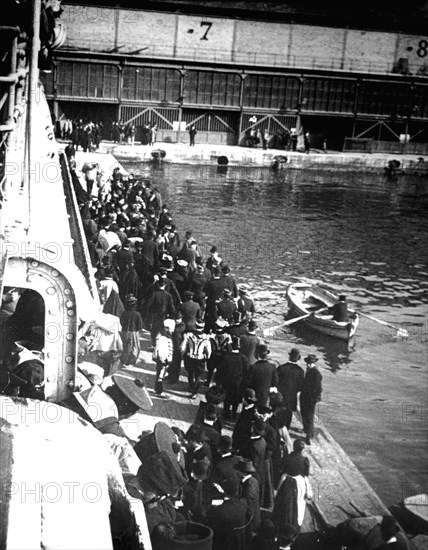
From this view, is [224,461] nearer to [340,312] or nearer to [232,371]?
[232,371]

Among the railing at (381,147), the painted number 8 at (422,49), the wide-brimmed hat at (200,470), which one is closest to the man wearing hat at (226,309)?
the wide-brimmed hat at (200,470)

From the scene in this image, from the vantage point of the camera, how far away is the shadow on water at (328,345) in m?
15.5

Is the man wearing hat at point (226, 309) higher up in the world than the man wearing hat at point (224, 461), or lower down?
higher up

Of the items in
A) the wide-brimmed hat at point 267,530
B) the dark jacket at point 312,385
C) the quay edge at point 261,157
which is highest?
the quay edge at point 261,157

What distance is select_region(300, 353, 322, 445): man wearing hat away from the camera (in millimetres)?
10555

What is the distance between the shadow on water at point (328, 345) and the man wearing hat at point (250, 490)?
308 inches

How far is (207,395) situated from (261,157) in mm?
36416

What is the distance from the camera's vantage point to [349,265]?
24.0 meters

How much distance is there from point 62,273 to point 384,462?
21.0ft

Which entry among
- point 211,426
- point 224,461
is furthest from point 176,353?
point 224,461

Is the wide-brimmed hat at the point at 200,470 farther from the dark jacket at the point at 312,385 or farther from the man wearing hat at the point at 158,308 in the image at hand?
the man wearing hat at the point at 158,308

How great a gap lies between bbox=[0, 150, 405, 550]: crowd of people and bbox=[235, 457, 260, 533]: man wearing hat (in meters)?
0.01

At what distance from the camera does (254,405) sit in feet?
29.6

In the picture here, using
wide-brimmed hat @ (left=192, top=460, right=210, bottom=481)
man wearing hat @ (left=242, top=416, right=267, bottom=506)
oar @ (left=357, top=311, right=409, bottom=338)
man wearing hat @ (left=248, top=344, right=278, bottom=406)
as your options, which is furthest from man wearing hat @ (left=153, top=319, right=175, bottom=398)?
oar @ (left=357, top=311, right=409, bottom=338)
